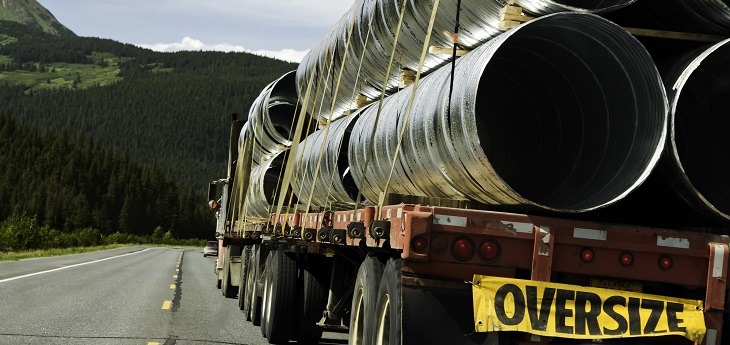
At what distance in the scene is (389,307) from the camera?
6.42m

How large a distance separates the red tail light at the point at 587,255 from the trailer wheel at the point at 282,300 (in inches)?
237

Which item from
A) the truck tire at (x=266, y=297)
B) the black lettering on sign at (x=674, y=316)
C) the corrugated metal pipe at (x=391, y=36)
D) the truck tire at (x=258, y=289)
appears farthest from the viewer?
the truck tire at (x=258, y=289)

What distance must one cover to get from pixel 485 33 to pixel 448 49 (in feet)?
1.11

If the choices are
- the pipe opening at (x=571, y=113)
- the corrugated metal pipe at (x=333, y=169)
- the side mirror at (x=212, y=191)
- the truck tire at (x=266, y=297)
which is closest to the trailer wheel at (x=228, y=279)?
the side mirror at (x=212, y=191)

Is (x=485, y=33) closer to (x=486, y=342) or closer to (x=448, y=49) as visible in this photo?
(x=448, y=49)

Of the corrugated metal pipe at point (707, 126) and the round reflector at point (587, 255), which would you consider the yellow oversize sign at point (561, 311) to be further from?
the corrugated metal pipe at point (707, 126)

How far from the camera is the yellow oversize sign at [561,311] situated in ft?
19.7

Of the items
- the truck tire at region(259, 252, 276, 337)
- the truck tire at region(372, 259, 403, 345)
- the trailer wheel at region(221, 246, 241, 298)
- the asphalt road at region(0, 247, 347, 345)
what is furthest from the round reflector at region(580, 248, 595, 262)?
the trailer wheel at region(221, 246, 241, 298)

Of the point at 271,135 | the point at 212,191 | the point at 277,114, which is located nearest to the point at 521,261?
the point at 271,135

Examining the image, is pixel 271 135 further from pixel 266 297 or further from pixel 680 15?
pixel 680 15

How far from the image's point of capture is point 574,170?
7.10 meters

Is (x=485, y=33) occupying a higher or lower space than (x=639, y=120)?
higher

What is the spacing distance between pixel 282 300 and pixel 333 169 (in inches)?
90.6

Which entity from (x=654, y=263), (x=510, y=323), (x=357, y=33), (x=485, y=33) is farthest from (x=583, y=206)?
(x=357, y=33)
